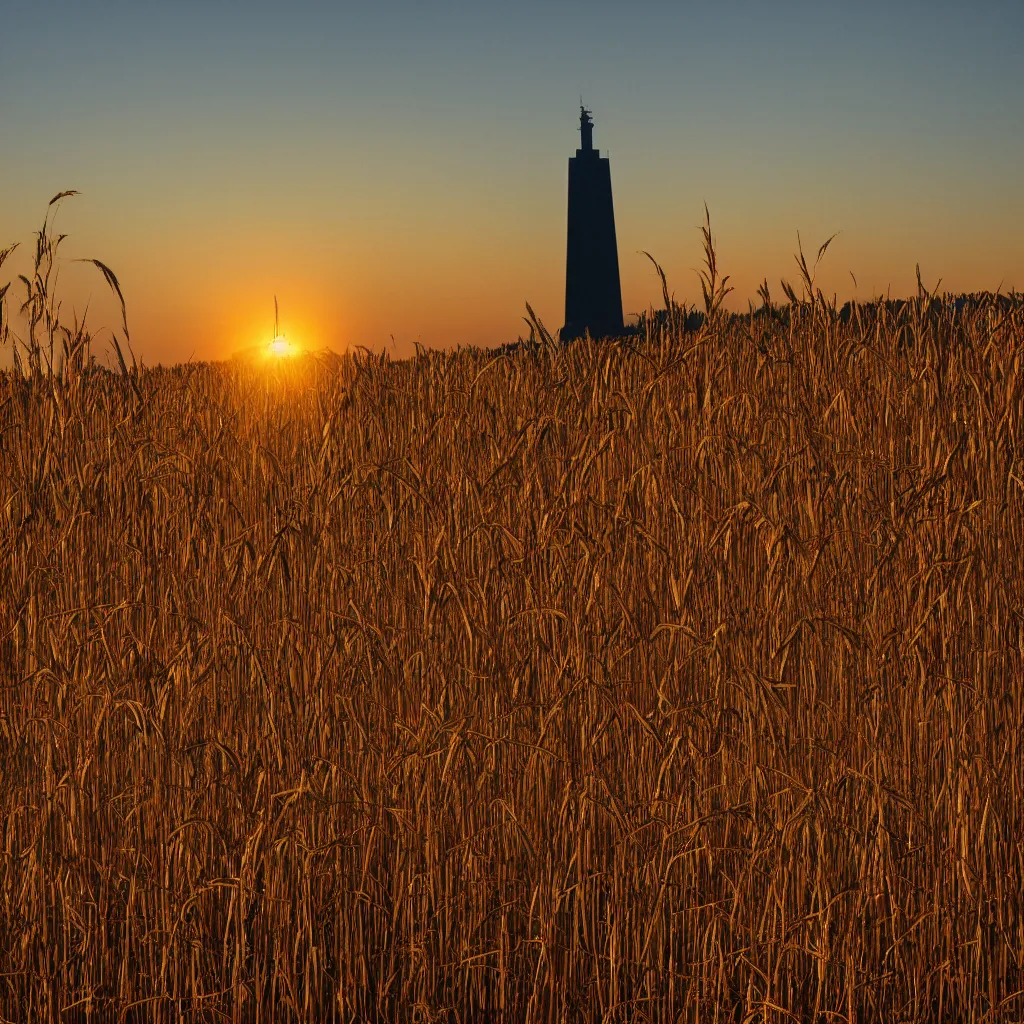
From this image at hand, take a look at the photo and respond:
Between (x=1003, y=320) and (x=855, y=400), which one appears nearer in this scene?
(x=855, y=400)

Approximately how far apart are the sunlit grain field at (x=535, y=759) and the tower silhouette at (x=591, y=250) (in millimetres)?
19433

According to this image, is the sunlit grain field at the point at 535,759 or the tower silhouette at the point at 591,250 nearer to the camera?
the sunlit grain field at the point at 535,759

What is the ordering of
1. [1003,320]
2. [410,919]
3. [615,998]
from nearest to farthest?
[615,998] < [410,919] < [1003,320]

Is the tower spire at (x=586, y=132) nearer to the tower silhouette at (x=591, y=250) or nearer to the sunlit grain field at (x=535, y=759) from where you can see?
the tower silhouette at (x=591, y=250)

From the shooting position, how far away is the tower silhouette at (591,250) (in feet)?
72.7

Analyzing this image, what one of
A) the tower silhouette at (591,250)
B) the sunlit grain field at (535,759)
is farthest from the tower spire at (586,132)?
the sunlit grain field at (535,759)

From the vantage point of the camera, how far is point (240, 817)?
1861 mm

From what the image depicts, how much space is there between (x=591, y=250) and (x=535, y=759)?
21219 millimetres

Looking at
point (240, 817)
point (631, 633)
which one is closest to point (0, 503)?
point (240, 817)

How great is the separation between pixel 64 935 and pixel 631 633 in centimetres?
106

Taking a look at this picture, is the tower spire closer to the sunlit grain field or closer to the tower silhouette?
the tower silhouette

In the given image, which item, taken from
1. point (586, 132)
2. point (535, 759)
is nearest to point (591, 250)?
point (586, 132)

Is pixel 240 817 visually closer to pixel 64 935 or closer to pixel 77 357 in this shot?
pixel 64 935

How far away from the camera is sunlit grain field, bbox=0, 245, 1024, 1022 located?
5.62 ft
